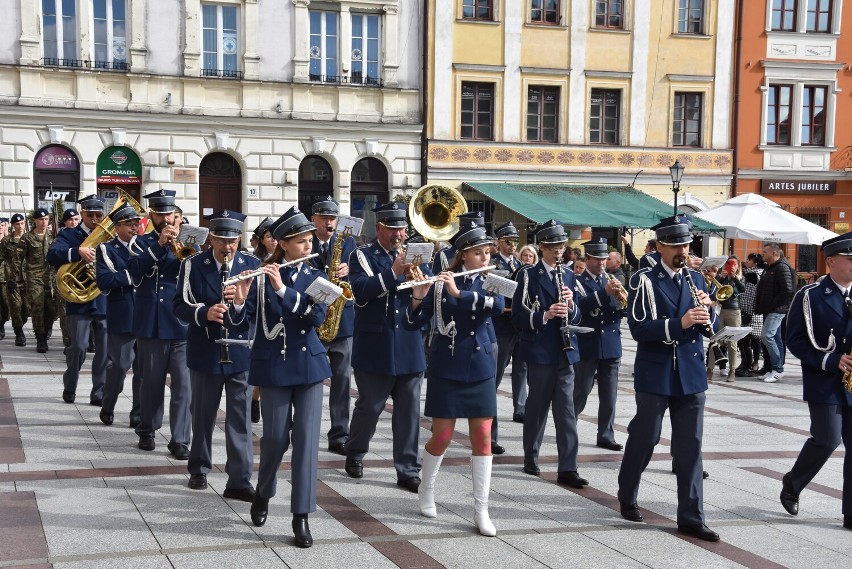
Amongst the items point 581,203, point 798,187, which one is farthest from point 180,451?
point 798,187

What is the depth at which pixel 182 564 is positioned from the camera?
228 inches

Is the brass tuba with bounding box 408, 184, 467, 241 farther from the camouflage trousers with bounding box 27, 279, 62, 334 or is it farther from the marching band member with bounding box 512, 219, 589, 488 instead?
the camouflage trousers with bounding box 27, 279, 62, 334

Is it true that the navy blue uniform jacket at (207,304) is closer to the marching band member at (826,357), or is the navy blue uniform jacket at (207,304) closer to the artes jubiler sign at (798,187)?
the marching band member at (826,357)

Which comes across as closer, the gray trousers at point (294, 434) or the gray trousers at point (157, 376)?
the gray trousers at point (294, 434)

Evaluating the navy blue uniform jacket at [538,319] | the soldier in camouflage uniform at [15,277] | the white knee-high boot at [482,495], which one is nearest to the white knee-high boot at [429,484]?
the white knee-high boot at [482,495]

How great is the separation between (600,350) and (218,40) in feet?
60.7

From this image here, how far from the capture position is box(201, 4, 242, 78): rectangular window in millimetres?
25359

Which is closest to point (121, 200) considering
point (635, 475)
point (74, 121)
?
point (635, 475)

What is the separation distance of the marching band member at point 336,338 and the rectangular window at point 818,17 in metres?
25.4

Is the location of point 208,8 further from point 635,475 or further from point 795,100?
point 635,475

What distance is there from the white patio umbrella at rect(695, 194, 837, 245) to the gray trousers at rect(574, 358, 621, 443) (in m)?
9.83

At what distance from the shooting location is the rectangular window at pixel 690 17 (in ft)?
96.4

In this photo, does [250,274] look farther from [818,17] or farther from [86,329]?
[818,17]

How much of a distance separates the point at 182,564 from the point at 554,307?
370cm
